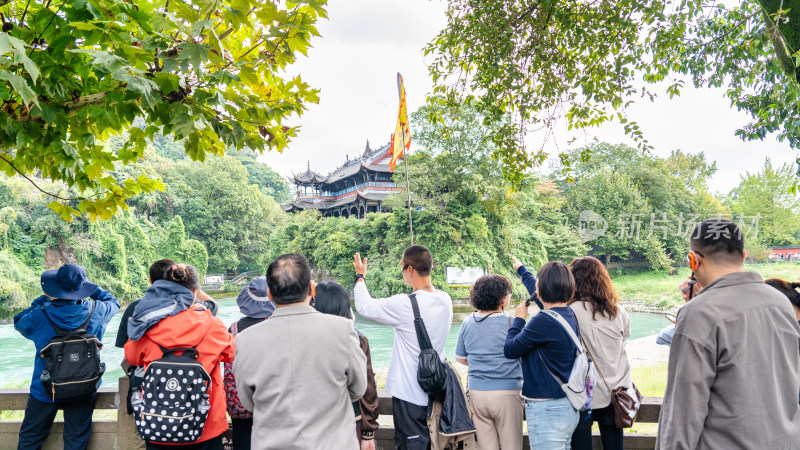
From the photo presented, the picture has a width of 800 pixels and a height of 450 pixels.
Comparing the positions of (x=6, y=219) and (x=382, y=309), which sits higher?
(x=6, y=219)

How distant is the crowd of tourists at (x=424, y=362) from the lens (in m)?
1.34

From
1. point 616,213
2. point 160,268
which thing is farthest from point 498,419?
point 616,213

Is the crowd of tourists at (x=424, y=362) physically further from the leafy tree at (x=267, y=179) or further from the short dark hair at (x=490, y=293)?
the leafy tree at (x=267, y=179)

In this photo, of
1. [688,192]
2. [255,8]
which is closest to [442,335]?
[255,8]

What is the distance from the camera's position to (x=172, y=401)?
184cm

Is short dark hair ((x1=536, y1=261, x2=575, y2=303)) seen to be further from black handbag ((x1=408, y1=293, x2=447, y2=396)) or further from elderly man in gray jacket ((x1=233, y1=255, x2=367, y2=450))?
elderly man in gray jacket ((x1=233, y1=255, x2=367, y2=450))

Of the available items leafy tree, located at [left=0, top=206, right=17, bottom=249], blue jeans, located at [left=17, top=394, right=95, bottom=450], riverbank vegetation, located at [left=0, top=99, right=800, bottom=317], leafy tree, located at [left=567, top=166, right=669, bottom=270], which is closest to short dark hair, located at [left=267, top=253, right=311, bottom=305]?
blue jeans, located at [left=17, top=394, right=95, bottom=450]

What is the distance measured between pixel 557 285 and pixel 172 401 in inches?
67.8

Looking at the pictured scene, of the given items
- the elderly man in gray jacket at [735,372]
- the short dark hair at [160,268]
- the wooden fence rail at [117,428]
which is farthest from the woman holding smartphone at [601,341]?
the short dark hair at [160,268]

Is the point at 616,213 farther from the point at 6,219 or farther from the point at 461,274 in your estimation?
the point at 6,219

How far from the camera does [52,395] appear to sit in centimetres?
239

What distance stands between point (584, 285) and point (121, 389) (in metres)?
2.46

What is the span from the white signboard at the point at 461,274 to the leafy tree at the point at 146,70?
1608 centimetres

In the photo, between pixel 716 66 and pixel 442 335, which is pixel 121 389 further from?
pixel 716 66
